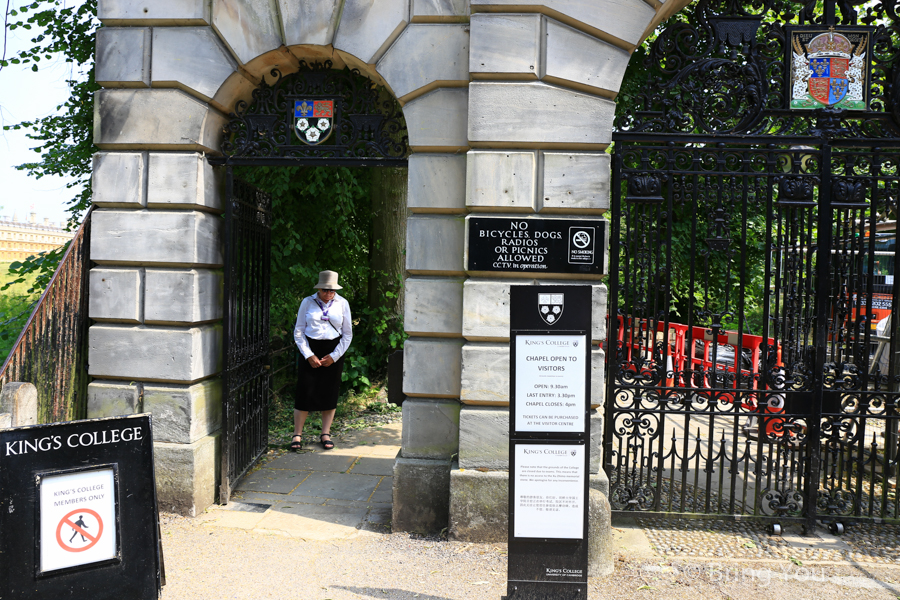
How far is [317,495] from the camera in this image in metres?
5.50

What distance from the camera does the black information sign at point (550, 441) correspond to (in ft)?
11.0

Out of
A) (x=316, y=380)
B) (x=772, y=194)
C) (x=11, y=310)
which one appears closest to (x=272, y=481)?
(x=316, y=380)

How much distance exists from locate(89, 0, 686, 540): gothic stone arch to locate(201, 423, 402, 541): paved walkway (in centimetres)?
35

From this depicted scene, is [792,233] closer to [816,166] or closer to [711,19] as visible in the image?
[816,166]

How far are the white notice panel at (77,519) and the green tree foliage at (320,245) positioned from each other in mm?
5370

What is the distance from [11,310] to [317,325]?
10.6ft

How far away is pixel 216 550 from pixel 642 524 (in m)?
3.21

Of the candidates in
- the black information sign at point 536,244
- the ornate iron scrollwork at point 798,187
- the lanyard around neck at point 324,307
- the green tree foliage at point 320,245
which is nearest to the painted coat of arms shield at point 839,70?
the ornate iron scrollwork at point 798,187

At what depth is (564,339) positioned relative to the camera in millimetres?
3352

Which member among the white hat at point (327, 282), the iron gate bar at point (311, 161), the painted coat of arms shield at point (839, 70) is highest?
the painted coat of arms shield at point (839, 70)

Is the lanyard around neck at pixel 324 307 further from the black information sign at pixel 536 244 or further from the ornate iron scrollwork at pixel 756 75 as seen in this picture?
the ornate iron scrollwork at pixel 756 75

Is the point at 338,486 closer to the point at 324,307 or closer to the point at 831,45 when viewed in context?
the point at 324,307

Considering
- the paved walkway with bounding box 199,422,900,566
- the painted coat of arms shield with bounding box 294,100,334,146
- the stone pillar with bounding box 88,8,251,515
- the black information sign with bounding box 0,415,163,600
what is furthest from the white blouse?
the black information sign with bounding box 0,415,163,600

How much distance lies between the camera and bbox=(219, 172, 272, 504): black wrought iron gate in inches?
204
